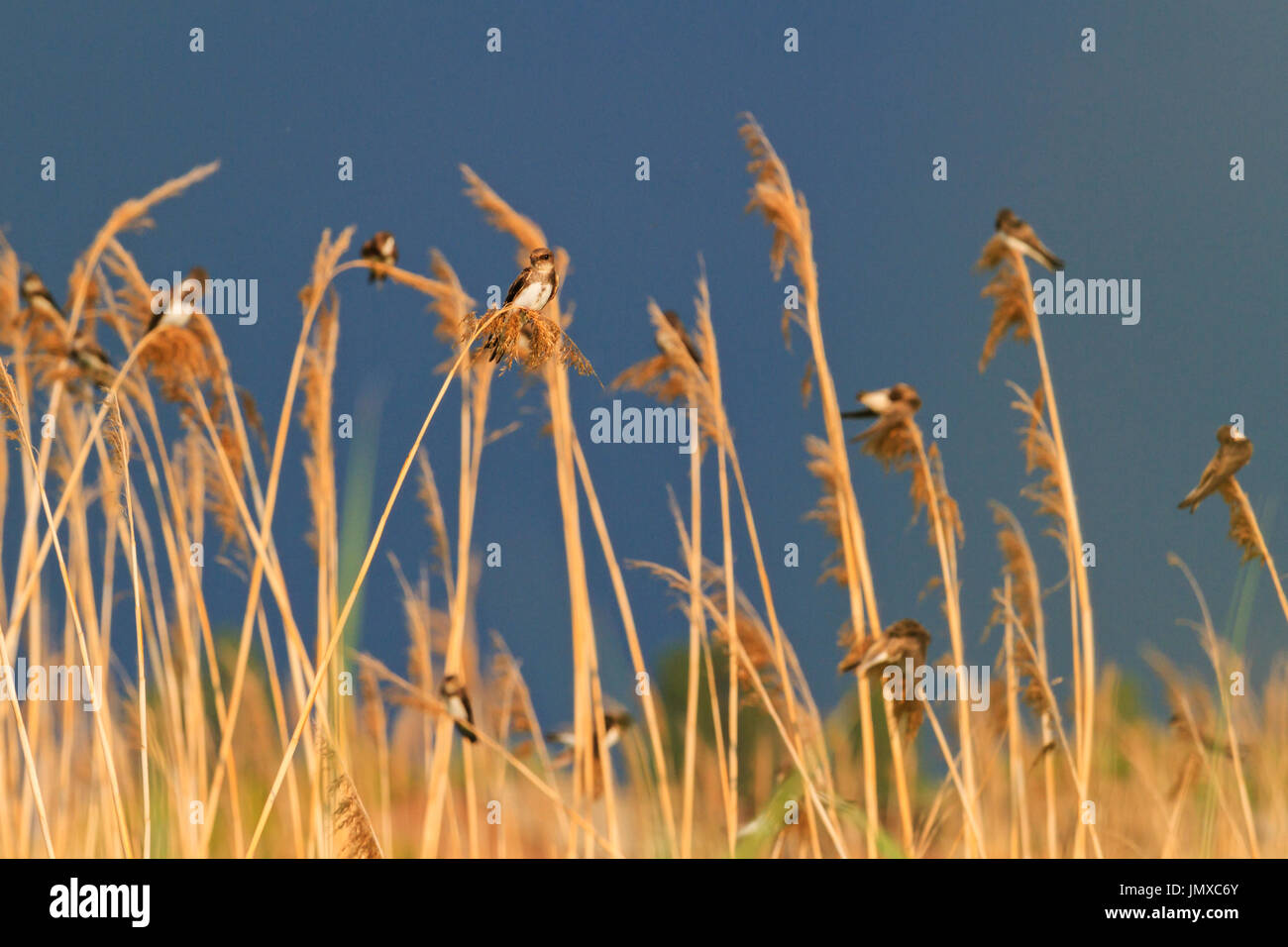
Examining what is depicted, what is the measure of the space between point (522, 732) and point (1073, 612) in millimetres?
2116

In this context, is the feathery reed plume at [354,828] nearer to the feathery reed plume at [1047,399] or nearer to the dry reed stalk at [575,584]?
the dry reed stalk at [575,584]

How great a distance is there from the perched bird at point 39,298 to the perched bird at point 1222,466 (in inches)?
171

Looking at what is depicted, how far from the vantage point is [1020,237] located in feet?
14.5

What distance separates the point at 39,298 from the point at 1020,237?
379 centimetres

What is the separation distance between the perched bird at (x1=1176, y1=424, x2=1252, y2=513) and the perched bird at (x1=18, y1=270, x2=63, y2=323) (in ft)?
14.2

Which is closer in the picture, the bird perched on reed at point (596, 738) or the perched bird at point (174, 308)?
the perched bird at point (174, 308)

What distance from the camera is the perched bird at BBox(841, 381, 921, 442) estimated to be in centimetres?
409

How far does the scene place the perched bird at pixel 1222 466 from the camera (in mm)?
4184

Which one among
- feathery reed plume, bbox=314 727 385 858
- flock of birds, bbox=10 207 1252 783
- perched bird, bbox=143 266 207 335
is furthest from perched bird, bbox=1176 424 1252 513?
perched bird, bbox=143 266 207 335

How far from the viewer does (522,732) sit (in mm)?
Result: 4219

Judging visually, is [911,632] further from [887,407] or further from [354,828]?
[354,828]

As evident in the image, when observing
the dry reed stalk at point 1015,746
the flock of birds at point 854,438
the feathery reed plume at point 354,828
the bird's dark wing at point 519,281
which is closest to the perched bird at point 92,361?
the flock of birds at point 854,438
